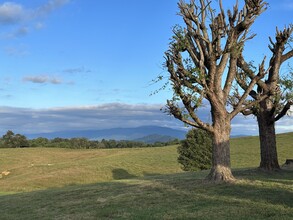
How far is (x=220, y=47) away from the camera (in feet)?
65.7

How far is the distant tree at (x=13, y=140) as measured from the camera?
12416cm

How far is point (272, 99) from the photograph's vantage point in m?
24.4

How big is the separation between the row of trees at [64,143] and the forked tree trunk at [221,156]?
98858 mm

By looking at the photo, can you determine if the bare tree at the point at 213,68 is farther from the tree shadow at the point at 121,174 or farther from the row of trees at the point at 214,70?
the tree shadow at the point at 121,174

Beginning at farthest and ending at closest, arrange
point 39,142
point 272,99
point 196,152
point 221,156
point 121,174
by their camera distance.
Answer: point 39,142, point 121,174, point 196,152, point 272,99, point 221,156

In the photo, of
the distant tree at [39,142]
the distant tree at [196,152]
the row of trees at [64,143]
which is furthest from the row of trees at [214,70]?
the distant tree at [39,142]

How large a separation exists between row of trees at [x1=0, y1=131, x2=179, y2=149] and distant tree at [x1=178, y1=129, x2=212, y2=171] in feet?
218

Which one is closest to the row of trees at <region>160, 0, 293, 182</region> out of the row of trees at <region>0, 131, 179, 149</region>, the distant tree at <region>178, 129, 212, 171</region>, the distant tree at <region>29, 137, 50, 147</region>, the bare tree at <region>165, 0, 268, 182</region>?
the bare tree at <region>165, 0, 268, 182</region>

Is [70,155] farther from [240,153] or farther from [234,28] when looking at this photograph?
[234,28]

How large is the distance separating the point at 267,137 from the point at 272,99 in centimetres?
240

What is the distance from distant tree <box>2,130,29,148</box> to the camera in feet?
407

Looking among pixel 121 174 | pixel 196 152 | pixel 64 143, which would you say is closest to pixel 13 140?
pixel 64 143

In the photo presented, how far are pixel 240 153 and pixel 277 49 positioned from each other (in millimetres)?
53732

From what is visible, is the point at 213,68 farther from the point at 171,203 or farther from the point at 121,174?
the point at 121,174
